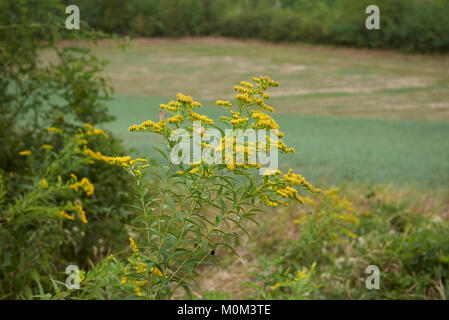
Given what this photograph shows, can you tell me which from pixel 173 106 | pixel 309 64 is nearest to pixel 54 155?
pixel 173 106

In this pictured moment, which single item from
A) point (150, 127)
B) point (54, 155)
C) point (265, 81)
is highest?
point (265, 81)

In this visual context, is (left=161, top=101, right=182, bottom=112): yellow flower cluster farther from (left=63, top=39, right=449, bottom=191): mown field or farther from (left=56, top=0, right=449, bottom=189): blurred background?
(left=56, top=0, right=449, bottom=189): blurred background

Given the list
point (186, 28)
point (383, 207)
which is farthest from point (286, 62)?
point (383, 207)

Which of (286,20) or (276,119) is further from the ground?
(286,20)

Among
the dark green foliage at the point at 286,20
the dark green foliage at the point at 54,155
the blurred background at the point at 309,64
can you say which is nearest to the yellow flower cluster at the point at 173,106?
the dark green foliage at the point at 54,155

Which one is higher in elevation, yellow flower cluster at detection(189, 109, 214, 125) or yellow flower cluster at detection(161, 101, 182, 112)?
yellow flower cluster at detection(161, 101, 182, 112)

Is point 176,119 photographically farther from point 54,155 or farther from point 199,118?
point 54,155

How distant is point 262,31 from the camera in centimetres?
1780

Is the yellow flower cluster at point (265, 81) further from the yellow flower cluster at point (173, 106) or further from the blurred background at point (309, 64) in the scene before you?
the blurred background at point (309, 64)

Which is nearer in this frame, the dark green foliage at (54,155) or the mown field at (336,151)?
the dark green foliage at (54,155)

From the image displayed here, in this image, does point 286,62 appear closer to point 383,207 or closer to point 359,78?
point 359,78

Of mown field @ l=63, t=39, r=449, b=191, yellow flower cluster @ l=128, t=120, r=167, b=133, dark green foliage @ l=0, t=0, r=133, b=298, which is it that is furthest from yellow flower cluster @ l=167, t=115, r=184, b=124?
mown field @ l=63, t=39, r=449, b=191

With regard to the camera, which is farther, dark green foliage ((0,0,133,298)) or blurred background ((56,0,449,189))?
blurred background ((56,0,449,189))
